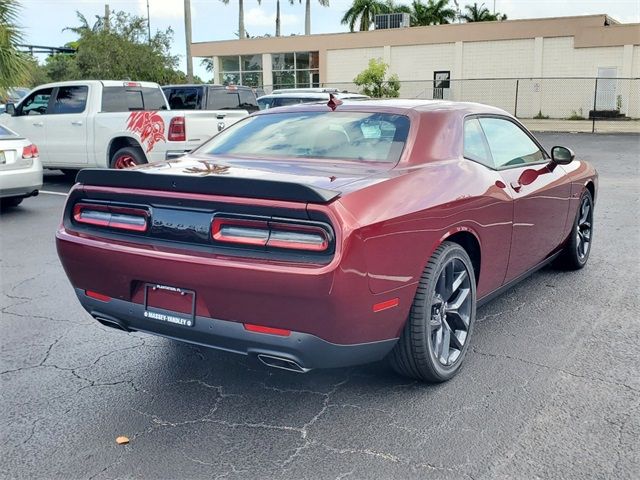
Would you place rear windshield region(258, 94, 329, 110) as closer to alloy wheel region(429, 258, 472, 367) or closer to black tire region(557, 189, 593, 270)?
black tire region(557, 189, 593, 270)

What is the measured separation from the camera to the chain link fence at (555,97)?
28.1 meters

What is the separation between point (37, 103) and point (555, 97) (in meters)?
24.1

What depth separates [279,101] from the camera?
15719 millimetres

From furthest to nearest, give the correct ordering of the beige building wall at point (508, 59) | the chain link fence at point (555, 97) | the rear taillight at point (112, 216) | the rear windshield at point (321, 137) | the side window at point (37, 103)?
the beige building wall at point (508, 59) → the chain link fence at point (555, 97) → the side window at point (37, 103) → the rear windshield at point (321, 137) → the rear taillight at point (112, 216)

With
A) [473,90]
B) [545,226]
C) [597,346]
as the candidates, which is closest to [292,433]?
[597,346]

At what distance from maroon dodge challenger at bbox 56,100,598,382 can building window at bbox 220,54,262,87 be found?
34.7 m

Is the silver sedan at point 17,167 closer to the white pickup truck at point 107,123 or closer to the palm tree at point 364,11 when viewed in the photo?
the white pickup truck at point 107,123

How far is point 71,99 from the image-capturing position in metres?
11.7

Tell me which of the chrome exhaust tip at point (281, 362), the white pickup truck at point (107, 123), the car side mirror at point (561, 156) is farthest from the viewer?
the white pickup truck at point (107, 123)

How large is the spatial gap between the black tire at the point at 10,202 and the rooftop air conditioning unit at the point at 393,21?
96.5 feet

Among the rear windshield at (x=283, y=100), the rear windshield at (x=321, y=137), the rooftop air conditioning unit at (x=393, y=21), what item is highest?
the rooftop air conditioning unit at (x=393, y=21)

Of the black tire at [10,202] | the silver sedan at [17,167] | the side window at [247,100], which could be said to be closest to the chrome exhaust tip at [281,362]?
the silver sedan at [17,167]

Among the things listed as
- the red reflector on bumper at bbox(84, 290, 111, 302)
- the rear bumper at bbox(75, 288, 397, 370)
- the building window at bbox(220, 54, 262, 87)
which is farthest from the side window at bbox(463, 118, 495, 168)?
the building window at bbox(220, 54, 262, 87)

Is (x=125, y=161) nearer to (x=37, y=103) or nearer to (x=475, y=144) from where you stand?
(x=37, y=103)
